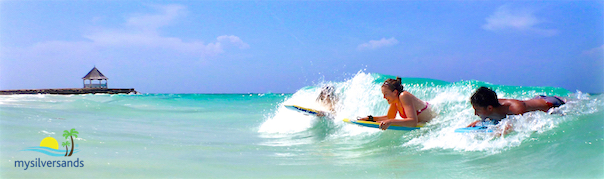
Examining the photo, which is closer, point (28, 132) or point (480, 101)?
point (480, 101)

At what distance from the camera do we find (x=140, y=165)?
15.0 ft

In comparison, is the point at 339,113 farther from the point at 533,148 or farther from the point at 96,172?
the point at 96,172

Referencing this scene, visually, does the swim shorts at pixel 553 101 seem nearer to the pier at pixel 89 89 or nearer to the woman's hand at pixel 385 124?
the woman's hand at pixel 385 124

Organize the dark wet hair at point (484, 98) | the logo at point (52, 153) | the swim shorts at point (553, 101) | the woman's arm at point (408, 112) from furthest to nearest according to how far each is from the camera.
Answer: the swim shorts at point (553, 101), the woman's arm at point (408, 112), the logo at point (52, 153), the dark wet hair at point (484, 98)

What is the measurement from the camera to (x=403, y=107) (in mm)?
5070

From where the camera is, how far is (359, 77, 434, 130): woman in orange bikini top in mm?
4973

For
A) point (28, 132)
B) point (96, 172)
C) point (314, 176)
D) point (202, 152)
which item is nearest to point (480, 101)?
point (314, 176)

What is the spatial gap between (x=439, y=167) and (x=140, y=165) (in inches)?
141

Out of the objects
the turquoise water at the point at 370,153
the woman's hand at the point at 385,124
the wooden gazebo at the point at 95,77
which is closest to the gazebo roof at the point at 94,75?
the wooden gazebo at the point at 95,77

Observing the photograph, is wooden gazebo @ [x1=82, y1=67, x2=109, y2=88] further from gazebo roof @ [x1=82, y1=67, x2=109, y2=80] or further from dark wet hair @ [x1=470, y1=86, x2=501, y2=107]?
dark wet hair @ [x1=470, y1=86, x2=501, y2=107]

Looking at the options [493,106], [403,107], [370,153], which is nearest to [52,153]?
[370,153]

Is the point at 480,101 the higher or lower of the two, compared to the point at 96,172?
higher

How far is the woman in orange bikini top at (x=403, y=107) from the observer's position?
4973 millimetres

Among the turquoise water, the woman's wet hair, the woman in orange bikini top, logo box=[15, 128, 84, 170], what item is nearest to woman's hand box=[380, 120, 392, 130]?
the woman in orange bikini top
